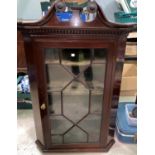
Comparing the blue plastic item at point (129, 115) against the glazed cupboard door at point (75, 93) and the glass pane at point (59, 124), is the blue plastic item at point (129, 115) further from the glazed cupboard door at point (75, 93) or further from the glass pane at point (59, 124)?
the glass pane at point (59, 124)

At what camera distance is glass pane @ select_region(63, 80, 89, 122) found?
1384 mm

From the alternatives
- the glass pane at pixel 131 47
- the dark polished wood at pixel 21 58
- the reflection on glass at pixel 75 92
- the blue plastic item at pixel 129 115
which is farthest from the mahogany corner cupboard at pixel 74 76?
the dark polished wood at pixel 21 58

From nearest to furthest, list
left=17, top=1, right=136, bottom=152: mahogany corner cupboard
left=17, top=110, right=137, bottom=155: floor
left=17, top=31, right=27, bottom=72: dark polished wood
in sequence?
left=17, top=1, right=136, bottom=152: mahogany corner cupboard → left=17, top=110, right=137, bottom=155: floor → left=17, top=31, right=27, bottom=72: dark polished wood

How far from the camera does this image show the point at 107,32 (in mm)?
1135

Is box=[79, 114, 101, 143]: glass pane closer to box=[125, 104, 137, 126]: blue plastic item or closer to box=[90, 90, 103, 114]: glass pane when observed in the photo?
box=[90, 90, 103, 114]: glass pane

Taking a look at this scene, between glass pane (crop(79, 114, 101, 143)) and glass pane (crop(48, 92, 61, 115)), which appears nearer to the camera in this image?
glass pane (crop(48, 92, 61, 115))

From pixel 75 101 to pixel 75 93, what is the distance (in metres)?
0.07

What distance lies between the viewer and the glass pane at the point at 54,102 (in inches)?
54.6

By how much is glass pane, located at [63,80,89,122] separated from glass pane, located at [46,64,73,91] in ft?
0.16

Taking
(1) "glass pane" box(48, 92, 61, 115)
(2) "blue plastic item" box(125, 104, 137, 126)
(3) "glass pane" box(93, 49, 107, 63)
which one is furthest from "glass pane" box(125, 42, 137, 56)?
(1) "glass pane" box(48, 92, 61, 115)

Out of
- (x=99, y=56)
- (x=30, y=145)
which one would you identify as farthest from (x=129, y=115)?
(x=30, y=145)

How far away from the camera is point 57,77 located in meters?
1.33
